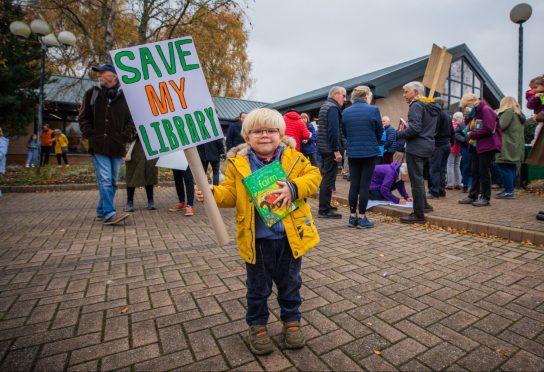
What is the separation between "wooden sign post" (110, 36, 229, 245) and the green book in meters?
0.26

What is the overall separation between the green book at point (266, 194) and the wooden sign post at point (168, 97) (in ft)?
0.87

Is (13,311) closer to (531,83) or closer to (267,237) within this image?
(267,237)

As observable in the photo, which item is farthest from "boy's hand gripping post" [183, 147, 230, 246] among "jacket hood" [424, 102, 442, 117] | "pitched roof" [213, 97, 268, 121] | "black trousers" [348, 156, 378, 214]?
"pitched roof" [213, 97, 268, 121]

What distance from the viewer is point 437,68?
547 centimetres

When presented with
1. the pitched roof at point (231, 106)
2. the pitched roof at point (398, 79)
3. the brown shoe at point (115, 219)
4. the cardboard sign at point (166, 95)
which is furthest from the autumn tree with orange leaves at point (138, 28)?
the cardboard sign at point (166, 95)

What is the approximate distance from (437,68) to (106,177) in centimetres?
570

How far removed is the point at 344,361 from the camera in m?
1.75

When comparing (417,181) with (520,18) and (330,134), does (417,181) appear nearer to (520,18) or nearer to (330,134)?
(330,134)

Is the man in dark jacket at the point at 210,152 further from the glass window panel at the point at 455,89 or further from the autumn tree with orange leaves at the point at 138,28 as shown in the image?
the glass window panel at the point at 455,89

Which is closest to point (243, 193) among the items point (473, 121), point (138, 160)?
point (138, 160)

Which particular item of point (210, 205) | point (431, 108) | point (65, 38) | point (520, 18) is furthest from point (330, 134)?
point (65, 38)

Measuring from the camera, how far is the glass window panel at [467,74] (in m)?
17.8

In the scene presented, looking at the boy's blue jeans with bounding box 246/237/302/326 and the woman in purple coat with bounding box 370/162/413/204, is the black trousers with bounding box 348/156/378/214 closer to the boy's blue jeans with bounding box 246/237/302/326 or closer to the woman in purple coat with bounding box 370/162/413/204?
the woman in purple coat with bounding box 370/162/413/204

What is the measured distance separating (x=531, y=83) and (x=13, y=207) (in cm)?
971
